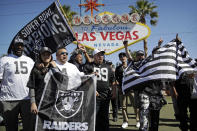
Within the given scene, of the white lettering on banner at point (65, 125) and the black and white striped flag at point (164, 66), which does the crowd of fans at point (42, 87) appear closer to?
the black and white striped flag at point (164, 66)

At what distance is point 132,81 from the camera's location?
4445 millimetres

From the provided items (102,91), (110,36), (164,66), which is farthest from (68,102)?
(110,36)

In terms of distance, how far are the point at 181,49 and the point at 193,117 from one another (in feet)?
4.89

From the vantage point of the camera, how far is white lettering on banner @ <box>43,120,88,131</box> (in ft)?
11.1

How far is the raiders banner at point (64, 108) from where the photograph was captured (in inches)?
134

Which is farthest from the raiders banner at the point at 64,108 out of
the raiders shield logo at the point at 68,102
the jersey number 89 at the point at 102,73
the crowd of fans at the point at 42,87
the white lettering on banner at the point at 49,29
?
the white lettering on banner at the point at 49,29

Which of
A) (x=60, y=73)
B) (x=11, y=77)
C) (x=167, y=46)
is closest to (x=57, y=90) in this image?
(x=60, y=73)

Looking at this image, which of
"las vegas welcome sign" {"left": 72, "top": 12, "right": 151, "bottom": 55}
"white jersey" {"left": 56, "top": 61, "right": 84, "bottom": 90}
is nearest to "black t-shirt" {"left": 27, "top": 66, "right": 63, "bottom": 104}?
"white jersey" {"left": 56, "top": 61, "right": 84, "bottom": 90}

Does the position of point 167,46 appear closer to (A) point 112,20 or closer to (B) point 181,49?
(B) point 181,49

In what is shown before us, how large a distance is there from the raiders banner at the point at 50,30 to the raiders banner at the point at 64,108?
1552 millimetres

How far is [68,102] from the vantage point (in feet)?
11.7

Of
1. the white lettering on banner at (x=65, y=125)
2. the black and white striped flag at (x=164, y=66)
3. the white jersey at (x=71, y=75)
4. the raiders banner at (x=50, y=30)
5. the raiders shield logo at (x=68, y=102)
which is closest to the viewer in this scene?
the white lettering on banner at (x=65, y=125)

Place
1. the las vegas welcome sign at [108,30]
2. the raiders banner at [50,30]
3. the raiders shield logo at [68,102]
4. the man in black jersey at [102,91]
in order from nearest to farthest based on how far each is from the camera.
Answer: the raiders shield logo at [68,102] → the man in black jersey at [102,91] → the raiders banner at [50,30] → the las vegas welcome sign at [108,30]

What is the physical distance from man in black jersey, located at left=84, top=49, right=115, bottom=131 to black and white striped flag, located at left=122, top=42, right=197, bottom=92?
521 millimetres
